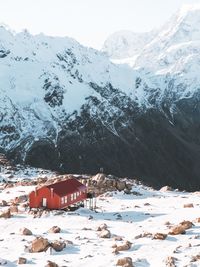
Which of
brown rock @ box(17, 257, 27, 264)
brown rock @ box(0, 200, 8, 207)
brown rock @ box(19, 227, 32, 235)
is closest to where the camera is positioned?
brown rock @ box(17, 257, 27, 264)

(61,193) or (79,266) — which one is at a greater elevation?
(61,193)

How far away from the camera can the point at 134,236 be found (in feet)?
149

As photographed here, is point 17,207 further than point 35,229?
Yes

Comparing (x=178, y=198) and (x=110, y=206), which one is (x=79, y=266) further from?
(x=178, y=198)

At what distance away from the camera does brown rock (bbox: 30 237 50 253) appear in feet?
132

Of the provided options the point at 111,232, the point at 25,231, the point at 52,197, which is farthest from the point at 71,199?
the point at 25,231

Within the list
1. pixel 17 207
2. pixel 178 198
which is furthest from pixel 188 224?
pixel 178 198

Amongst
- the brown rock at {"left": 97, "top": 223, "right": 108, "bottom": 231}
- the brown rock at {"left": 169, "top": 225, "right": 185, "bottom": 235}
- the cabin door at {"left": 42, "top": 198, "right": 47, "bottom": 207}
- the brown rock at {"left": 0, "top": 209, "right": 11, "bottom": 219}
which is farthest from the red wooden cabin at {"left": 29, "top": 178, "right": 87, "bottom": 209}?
the brown rock at {"left": 169, "top": 225, "right": 185, "bottom": 235}

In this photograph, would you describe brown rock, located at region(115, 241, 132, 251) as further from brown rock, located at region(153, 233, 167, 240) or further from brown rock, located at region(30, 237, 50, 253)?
brown rock, located at region(30, 237, 50, 253)

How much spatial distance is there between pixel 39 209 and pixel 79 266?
23.0 metres

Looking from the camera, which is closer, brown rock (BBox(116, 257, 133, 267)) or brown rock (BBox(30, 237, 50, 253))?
brown rock (BBox(116, 257, 133, 267))

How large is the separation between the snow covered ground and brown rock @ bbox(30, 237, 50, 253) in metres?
0.38

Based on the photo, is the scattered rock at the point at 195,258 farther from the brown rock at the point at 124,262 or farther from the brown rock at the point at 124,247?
the brown rock at the point at 124,247

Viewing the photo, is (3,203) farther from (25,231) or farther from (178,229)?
(178,229)
